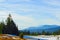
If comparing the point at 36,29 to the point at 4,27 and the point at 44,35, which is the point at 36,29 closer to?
the point at 44,35

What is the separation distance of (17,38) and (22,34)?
277 mm

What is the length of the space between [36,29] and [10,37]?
92 cm

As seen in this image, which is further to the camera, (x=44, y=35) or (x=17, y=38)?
(x=44, y=35)

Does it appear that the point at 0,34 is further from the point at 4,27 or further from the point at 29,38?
the point at 29,38

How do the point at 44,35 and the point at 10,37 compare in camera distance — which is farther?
the point at 44,35

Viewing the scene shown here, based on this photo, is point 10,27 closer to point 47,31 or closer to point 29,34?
point 29,34

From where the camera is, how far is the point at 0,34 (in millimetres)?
6668

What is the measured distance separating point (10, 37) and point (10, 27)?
0.38 metres

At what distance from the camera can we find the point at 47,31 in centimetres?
691

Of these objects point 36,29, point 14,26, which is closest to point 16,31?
point 14,26

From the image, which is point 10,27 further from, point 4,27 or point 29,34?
point 29,34

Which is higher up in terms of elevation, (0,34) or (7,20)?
(7,20)

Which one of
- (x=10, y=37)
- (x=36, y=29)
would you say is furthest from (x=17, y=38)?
(x=36, y=29)

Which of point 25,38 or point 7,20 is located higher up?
point 7,20
